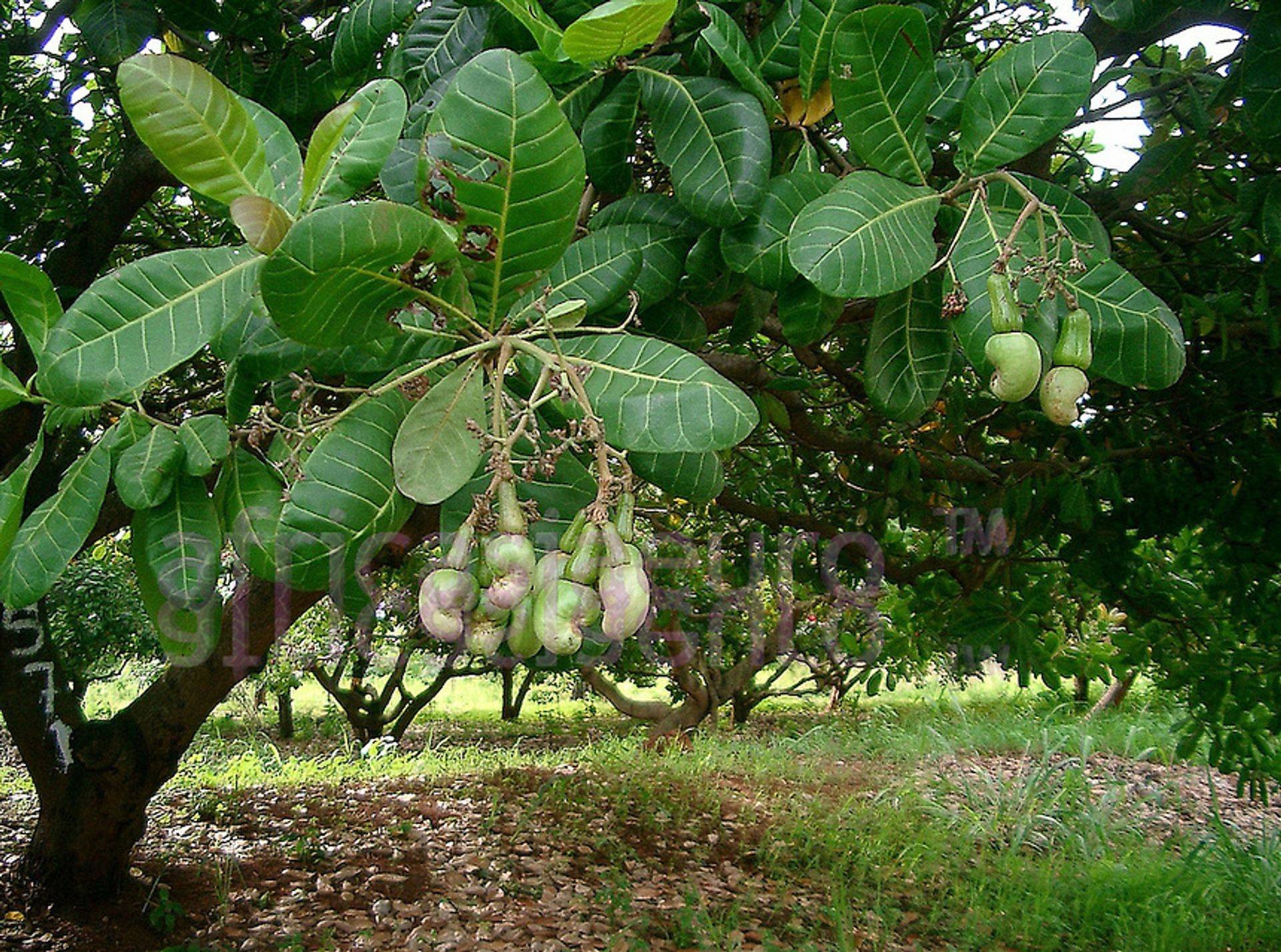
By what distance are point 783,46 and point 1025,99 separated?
24 cm

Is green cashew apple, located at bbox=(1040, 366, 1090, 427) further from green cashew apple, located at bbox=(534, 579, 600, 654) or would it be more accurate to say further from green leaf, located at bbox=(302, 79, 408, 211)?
green leaf, located at bbox=(302, 79, 408, 211)

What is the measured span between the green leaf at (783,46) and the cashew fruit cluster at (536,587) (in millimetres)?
553

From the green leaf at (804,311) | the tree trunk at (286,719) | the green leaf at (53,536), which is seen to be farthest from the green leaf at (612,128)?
the tree trunk at (286,719)

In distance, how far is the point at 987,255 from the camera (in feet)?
2.66

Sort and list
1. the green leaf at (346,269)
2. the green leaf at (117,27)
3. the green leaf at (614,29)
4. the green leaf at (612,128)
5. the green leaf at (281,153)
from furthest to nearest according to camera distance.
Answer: the green leaf at (117,27)
the green leaf at (612,128)
the green leaf at (281,153)
the green leaf at (614,29)
the green leaf at (346,269)

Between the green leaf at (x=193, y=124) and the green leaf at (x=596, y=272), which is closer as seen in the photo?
the green leaf at (x=193, y=124)

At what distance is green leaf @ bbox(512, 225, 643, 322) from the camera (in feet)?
2.82

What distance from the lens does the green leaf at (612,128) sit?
918 millimetres

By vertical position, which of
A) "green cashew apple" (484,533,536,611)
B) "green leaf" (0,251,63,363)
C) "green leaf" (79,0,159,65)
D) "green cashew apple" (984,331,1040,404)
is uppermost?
"green leaf" (79,0,159,65)

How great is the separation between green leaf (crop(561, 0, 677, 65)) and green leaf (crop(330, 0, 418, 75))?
14.2 inches

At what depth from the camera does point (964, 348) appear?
84 centimetres

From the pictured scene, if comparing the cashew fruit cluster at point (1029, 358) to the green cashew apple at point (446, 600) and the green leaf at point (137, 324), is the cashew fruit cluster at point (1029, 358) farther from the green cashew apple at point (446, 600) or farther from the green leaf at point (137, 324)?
the green leaf at point (137, 324)

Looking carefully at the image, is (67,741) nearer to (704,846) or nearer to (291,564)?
(704,846)

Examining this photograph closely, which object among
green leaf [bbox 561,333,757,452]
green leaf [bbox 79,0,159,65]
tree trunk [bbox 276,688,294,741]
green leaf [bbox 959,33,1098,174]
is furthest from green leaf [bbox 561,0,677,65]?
tree trunk [bbox 276,688,294,741]
